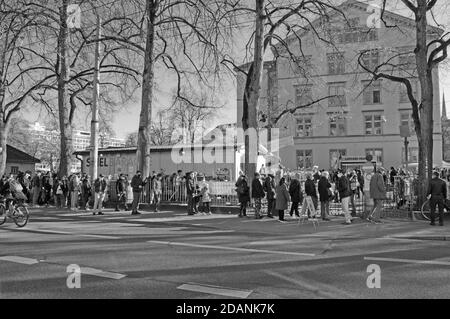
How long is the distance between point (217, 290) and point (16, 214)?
34.1 ft

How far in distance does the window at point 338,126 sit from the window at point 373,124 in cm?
264

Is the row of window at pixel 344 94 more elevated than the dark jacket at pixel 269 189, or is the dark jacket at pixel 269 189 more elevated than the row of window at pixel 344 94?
the row of window at pixel 344 94

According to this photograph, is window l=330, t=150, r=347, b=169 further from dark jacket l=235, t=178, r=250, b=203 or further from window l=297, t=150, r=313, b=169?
dark jacket l=235, t=178, r=250, b=203

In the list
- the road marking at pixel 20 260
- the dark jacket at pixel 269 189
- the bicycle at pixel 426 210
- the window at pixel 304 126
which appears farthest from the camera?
the window at pixel 304 126

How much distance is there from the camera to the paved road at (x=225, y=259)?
20.4ft

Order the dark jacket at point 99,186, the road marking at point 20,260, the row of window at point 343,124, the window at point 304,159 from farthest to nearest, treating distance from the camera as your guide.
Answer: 1. the window at point 304,159
2. the row of window at point 343,124
3. the dark jacket at point 99,186
4. the road marking at point 20,260

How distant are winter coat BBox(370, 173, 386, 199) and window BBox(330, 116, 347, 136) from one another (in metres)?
42.3

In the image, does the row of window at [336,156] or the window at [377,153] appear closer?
the row of window at [336,156]

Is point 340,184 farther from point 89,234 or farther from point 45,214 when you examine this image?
point 45,214

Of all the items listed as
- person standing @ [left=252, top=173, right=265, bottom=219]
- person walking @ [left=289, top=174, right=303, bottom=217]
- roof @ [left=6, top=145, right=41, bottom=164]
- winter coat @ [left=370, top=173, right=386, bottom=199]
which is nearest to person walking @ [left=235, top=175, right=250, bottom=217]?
person standing @ [left=252, top=173, right=265, bottom=219]

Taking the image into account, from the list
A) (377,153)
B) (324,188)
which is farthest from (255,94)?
(377,153)

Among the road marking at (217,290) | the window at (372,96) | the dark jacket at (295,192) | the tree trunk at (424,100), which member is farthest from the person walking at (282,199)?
the window at (372,96)

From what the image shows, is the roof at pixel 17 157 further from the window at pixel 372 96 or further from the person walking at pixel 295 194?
the window at pixel 372 96

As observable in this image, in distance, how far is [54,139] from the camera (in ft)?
265
